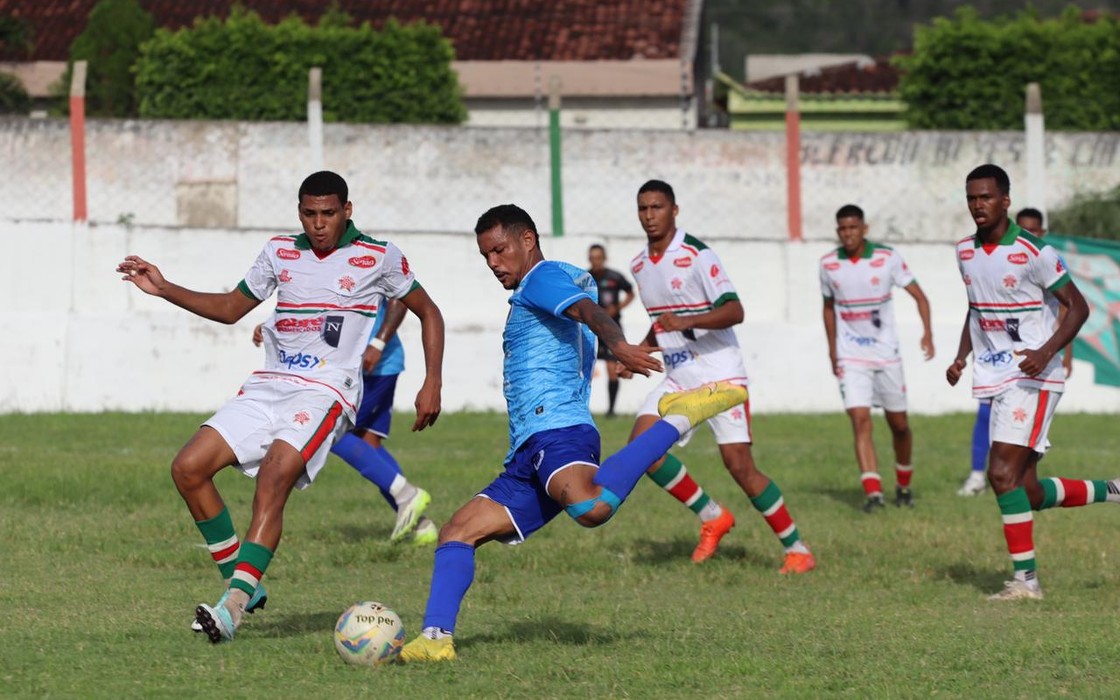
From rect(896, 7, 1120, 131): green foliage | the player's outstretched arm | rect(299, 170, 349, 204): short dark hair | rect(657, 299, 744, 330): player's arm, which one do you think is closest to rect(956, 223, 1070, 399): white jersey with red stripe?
rect(657, 299, 744, 330): player's arm

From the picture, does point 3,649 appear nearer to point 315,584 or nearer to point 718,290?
point 315,584

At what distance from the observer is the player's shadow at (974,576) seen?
9822mm

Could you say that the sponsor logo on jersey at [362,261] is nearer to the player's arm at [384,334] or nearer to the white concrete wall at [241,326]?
the player's arm at [384,334]

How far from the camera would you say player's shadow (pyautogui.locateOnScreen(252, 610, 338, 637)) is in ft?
25.9

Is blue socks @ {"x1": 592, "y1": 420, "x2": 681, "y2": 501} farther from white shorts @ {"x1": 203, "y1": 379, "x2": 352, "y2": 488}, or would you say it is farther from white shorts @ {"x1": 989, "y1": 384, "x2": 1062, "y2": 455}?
white shorts @ {"x1": 989, "y1": 384, "x2": 1062, "y2": 455}

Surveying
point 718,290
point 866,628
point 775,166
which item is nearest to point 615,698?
point 866,628

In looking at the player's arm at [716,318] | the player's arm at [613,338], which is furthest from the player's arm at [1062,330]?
the player's arm at [613,338]

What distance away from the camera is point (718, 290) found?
1031cm

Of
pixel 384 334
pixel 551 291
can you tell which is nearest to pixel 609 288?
pixel 384 334

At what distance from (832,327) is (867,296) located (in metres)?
0.40

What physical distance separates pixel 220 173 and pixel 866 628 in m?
16.3

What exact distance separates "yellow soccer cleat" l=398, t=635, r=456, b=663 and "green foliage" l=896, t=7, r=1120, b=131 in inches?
862

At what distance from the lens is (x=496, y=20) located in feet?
114

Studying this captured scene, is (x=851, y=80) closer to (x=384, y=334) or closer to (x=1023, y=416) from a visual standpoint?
(x=384, y=334)
